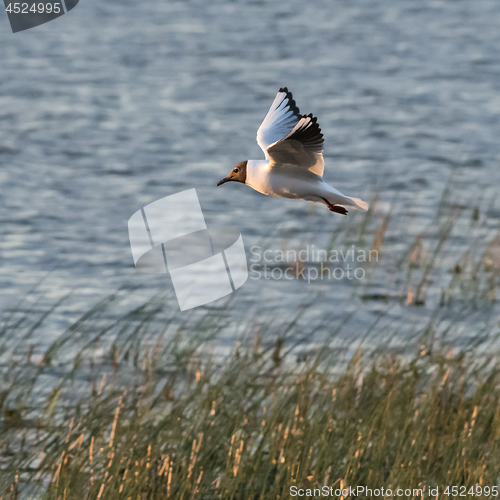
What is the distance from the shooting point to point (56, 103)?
2177 centimetres

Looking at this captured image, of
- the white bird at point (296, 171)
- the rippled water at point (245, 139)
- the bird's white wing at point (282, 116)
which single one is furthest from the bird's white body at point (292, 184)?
the rippled water at point (245, 139)

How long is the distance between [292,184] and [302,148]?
1.15ft

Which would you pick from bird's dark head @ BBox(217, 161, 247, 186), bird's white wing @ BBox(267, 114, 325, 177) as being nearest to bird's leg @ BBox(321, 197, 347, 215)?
bird's white wing @ BBox(267, 114, 325, 177)

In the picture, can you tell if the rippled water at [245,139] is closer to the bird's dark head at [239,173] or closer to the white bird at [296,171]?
the white bird at [296,171]

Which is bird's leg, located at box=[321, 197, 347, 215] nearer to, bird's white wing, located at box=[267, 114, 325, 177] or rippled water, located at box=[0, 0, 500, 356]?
bird's white wing, located at box=[267, 114, 325, 177]

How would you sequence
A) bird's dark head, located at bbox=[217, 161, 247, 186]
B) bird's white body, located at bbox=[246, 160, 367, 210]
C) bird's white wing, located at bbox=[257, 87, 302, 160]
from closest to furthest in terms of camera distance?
bird's white body, located at bbox=[246, 160, 367, 210] < bird's dark head, located at bbox=[217, 161, 247, 186] < bird's white wing, located at bbox=[257, 87, 302, 160]

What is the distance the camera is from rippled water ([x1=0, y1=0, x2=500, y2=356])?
1103 centimetres

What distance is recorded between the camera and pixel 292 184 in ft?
10.6

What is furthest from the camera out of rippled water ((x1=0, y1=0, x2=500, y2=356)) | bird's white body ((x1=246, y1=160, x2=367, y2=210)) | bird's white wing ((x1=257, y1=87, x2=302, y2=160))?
rippled water ((x1=0, y1=0, x2=500, y2=356))

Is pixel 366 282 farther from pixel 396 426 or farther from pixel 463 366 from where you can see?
pixel 396 426

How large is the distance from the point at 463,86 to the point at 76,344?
1692 centimetres

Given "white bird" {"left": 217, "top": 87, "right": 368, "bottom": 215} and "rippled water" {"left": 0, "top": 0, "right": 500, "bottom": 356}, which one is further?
"rippled water" {"left": 0, "top": 0, "right": 500, "bottom": 356}

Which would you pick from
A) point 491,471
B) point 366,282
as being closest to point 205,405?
point 491,471

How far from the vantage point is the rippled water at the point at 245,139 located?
11031 millimetres
